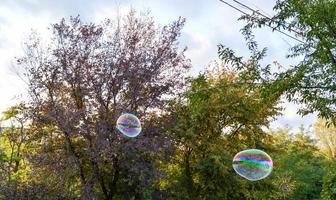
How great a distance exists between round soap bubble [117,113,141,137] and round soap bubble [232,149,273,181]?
301cm

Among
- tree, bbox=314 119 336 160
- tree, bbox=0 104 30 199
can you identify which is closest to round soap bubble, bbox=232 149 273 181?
tree, bbox=0 104 30 199

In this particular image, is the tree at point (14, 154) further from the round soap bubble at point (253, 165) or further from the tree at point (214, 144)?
the round soap bubble at point (253, 165)

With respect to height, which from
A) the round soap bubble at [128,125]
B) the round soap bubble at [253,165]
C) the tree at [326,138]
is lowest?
the round soap bubble at [253,165]

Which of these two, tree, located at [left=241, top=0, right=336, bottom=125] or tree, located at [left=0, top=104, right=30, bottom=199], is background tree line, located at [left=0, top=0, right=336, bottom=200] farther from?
tree, located at [left=241, top=0, right=336, bottom=125]

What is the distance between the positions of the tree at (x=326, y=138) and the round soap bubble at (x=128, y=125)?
24.3m

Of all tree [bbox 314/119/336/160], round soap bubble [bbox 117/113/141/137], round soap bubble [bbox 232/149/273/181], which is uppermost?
tree [bbox 314/119/336/160]

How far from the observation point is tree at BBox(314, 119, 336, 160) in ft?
105

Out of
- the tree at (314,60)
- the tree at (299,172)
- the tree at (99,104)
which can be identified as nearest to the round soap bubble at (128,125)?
the tree at (99,104)

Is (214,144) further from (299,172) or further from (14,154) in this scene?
(299,172)

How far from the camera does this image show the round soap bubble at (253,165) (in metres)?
9.48

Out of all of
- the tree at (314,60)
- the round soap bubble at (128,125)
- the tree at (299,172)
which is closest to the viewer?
the tree at (314,60)

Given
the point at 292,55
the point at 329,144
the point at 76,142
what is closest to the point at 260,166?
the point at 292,55

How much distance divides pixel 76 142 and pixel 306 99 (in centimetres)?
843

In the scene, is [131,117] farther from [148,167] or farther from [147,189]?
[147,189]
